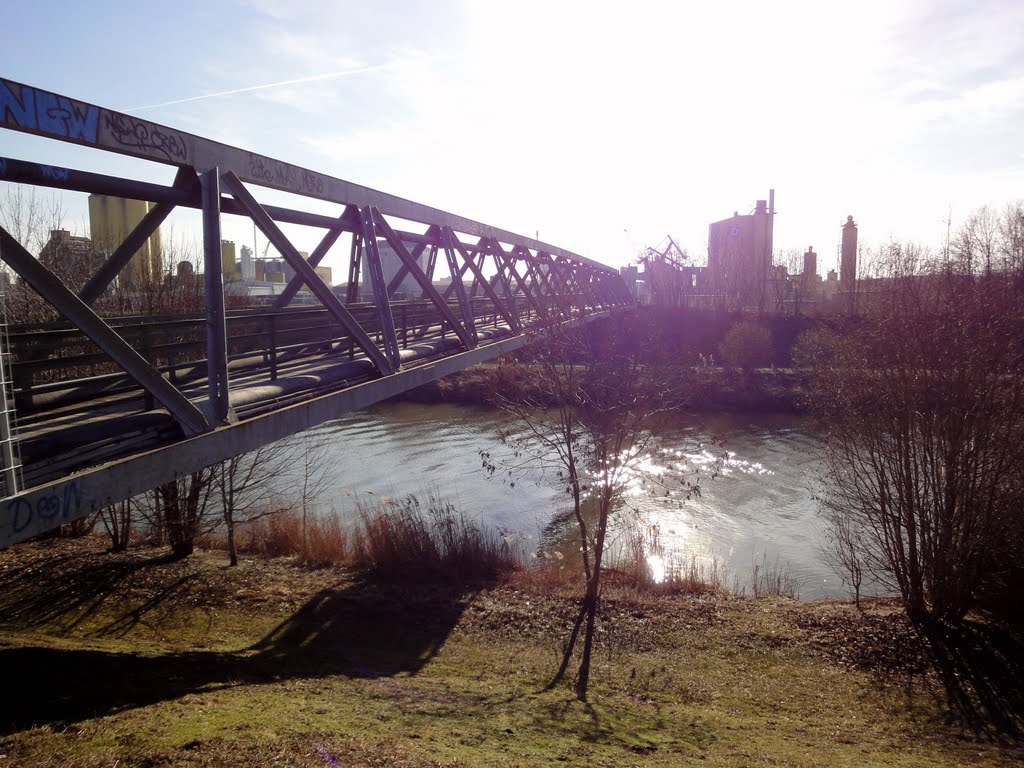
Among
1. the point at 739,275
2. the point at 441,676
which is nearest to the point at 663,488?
the point at 441,676

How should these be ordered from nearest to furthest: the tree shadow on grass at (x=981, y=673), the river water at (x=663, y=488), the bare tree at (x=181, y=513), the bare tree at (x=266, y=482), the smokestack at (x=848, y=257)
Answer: the tree shadow on grass at (x=981, y=673), the bare tree at (x=181, y=513), the bare tree at (x=266, y=482), the river water at (x=663, y=488), the smokestack at (x=848, y=257)

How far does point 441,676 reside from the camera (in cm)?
780

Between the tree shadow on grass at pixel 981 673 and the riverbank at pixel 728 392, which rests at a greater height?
the riverbank at pixel 728 392

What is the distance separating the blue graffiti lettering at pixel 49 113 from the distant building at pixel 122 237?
30.8ft

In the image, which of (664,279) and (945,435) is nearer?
(945,435)

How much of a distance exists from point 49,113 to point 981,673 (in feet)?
38.5

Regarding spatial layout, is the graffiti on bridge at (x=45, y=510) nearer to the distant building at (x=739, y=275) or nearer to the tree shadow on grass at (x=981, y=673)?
the tree shadow on grass at (x=981, y=673)

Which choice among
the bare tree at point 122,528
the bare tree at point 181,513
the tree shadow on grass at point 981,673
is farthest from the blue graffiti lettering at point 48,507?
the tree shadow on grass at point 981,673

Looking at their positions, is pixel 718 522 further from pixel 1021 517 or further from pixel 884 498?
pixel 1021 517

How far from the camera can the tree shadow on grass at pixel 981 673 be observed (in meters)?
7.95

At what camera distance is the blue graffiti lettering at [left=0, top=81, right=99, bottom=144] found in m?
4.16

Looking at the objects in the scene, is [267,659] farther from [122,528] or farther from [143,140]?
[122,528]

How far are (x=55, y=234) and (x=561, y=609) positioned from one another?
1184cm

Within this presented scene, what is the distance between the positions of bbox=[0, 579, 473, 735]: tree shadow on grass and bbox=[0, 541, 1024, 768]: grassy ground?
36 millimetres
